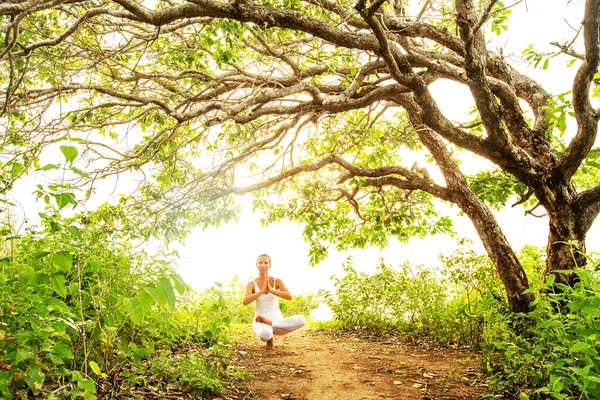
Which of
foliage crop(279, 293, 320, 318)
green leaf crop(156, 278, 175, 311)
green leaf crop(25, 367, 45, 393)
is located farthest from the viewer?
foliage crop(279, 293, 320, 318)

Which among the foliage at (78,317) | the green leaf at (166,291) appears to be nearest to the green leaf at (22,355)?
the foliage at (78,317)

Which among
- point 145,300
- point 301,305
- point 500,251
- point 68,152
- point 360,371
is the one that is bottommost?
point 360,371

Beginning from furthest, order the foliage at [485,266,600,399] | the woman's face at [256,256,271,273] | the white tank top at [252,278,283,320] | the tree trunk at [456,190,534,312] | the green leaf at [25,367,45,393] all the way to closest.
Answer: the woman's face at [256,256,271,273] → the white tank top at [252,278,283,320] → the tree trunk at [456,190,534,312] → the foliage at [485,266,600,399] → the green leaf at [25,367,45,393]

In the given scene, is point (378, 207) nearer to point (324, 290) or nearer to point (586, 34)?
point (324, 290)

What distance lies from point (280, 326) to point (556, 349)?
166 inches

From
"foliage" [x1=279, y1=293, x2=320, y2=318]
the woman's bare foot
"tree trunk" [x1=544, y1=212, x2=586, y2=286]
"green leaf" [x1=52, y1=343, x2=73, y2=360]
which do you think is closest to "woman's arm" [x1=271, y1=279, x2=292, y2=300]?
the woman's bare foot

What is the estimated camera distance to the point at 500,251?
A: 6.10m

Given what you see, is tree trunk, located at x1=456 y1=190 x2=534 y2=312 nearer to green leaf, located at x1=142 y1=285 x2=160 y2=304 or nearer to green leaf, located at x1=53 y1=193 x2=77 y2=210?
green leaf, located at x1=142 y1=285 x2=160 y2=304

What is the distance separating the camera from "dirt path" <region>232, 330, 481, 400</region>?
4.73 meters

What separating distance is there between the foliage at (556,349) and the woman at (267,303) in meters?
2.93

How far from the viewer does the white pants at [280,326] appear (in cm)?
645

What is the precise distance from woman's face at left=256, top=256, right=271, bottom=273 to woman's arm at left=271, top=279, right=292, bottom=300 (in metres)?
0.29

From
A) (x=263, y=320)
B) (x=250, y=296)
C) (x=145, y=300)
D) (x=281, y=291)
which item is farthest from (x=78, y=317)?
(x=281, y=291)

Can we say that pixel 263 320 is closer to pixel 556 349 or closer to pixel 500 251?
pixel 500 251
